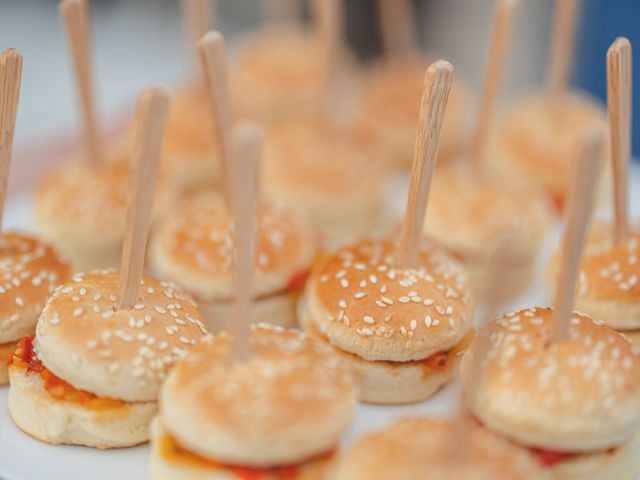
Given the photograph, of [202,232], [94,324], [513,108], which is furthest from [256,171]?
[513,108]

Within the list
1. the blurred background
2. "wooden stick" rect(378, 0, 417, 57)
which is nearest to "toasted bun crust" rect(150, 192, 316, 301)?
the blurred background

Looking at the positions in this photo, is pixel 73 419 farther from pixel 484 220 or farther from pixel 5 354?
pixel 484 220

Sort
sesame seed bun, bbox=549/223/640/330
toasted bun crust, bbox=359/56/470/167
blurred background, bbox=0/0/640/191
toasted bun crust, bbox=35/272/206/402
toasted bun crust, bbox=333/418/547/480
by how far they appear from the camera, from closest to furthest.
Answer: toasted bun crust, bbox=333/418/547/480 < toasted bun crust, bbox=35/272/206/402 < sesame seed bun, bbox=549/223/640/330 < toasted bun crust, bbox=359/56/470/167 < blurred background, bbox=0/0/640/191

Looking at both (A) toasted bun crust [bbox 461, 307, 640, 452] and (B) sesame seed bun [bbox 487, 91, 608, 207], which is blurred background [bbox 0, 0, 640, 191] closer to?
(B) sesame seed bun [bbox 487, 91, 608, 207]

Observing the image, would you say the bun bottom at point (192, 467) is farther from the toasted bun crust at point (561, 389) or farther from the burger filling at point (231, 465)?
the toasted bun crust at point (561, 389)

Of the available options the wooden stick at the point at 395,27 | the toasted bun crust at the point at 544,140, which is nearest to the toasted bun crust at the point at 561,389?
the toasted bun crust at the point at 544,140

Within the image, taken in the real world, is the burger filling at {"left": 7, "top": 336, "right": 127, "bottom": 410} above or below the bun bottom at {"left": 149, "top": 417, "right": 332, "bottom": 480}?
above

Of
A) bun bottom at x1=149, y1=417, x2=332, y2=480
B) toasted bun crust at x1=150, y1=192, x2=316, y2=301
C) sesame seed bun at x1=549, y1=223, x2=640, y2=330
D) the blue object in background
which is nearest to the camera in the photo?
bun bottom at x1=149, y1=417, x2=332, y2=480
